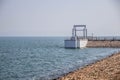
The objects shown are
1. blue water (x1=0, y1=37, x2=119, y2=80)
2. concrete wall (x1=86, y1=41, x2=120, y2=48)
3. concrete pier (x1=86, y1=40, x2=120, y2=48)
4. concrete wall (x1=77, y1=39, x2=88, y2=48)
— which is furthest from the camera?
concrete wall (x1=86, y1=41, x2=120, y2=48)

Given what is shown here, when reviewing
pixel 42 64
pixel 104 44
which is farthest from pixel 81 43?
pixel 42 64

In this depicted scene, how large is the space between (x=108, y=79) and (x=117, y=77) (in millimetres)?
580

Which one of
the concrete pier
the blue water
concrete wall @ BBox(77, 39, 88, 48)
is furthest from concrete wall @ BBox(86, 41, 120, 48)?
the blue water

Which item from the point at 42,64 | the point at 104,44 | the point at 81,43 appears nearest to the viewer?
the point at 42,64

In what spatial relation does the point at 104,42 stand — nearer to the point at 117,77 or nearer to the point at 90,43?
the point at 90,43

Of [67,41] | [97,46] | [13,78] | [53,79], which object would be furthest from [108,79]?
[97,46]

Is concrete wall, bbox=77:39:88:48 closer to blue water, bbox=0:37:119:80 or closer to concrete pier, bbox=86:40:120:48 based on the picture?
concrete pier, bbox=86:40:120:48

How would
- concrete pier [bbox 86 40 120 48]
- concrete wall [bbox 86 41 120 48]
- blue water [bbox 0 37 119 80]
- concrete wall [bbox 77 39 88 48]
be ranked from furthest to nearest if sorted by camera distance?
concrete wall [bbox 86 41 120 48]
concrete pier [bbox 86 40 120 48]
concrete wall [bbox 77 39 88 48]
blue water [bbox 0 37 119 80]

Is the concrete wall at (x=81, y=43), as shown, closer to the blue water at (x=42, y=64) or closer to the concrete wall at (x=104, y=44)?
the concrete wall at (x=104, y=44)

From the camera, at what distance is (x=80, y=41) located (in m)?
65.8

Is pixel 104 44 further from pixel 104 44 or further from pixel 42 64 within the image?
pixel 42 64

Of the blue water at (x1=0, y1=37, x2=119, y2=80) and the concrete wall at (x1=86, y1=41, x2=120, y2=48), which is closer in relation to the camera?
the blue water at (x1=0, y1=37, x2=119, y2=80)

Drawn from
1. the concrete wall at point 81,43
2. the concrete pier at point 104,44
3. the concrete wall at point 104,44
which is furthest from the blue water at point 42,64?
the concrete wall at point 104,44

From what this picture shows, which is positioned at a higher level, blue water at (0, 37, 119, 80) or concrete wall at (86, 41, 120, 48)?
concrete wall at (86, 41, 120, 48)
